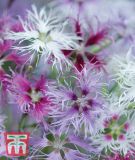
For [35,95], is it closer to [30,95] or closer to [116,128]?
[30,95]

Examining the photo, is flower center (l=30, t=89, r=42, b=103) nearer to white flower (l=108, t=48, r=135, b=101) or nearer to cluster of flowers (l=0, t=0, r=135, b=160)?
cluster of flowers (l=0, t=0, r=135, b=160)

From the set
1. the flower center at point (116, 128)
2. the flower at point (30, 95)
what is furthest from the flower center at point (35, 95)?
the flower center at point (116, 128)

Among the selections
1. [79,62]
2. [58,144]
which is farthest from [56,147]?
[79,62]

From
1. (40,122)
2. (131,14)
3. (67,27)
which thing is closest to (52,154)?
(40,122)

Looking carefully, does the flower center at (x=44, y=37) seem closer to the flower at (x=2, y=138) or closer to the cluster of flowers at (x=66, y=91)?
the cluster of flowers at (x=66, y=91)

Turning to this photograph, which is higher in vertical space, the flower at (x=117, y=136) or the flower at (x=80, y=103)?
the flower at (x=80, y=103)

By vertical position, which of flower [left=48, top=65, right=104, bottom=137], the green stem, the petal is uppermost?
the petal

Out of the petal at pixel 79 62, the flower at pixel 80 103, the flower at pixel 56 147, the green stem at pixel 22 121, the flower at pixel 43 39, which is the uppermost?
the flower at pixel 43 39

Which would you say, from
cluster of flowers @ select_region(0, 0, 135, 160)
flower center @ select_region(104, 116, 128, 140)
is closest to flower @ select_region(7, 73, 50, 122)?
cluster of flowers @ select_region(0, 0, 135, 160)
